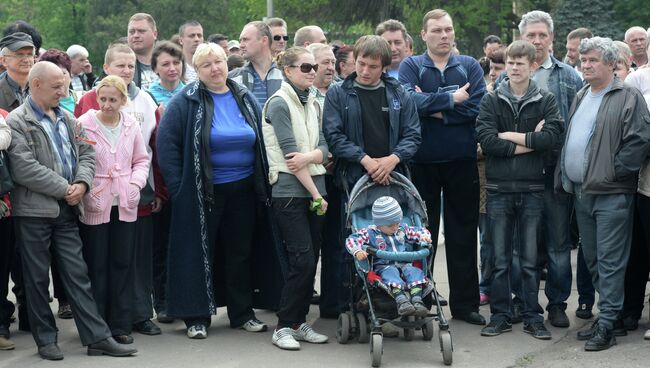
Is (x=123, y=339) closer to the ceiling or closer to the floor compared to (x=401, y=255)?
closer to the floor

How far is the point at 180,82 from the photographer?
10023 mm

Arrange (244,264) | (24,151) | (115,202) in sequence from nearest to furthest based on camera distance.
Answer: (24,151), (115,202), (244,264)

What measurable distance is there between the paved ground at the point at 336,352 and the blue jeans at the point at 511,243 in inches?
9.7

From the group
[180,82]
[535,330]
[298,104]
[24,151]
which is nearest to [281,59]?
[298,104]

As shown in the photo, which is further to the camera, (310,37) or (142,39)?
(310,37)

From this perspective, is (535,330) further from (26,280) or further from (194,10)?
(194,10)

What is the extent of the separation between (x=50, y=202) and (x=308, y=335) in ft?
7.42

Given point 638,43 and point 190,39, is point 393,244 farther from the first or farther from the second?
point 638,43

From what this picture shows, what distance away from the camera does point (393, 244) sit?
27.2ft

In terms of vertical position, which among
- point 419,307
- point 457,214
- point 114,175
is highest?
point 114,175

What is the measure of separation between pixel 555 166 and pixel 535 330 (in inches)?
55.2

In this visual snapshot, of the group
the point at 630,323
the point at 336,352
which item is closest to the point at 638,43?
the point at 630,323

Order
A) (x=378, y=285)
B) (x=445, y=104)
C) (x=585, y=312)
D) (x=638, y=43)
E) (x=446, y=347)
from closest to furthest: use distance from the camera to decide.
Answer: (x=446, y=347), (x=378, y=285), (x=445, y=104), (x=585, y=312), (x=638, y=43)

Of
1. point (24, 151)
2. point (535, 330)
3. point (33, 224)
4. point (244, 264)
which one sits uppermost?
point (24, 151)
